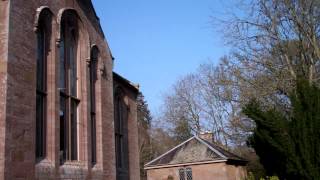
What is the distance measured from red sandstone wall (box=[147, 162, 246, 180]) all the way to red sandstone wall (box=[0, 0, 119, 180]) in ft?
64.7

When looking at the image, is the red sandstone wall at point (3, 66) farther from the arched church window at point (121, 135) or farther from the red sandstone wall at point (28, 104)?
the arched church window at point (121, 135)

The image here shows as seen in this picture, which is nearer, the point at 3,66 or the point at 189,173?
the point at 3,66

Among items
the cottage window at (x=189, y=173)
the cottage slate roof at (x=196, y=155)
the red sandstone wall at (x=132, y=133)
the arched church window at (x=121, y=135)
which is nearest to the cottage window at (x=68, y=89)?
the arched church window at (x=121, y=135)

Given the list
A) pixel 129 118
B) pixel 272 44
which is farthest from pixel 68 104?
pixel 272 44

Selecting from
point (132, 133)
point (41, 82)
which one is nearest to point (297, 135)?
point (41, 82)

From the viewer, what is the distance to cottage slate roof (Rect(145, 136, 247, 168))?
112 ft

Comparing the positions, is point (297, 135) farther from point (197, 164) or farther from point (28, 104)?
point (197, 164)

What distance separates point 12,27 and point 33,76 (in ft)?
4.74

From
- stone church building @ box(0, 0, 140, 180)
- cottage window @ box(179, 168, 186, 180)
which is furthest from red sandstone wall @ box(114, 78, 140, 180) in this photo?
cottage window @ box(179, 168, 186, 180)

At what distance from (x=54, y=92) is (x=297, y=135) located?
7.60 m

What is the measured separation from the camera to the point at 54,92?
41.8ft

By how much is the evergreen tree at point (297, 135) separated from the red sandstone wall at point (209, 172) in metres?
19.2

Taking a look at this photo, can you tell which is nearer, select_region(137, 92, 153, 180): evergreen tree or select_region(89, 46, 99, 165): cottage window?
select_region(89, 46, 99, 165): cottage window

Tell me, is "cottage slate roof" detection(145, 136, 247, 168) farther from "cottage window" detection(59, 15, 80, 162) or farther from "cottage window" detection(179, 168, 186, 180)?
"cottage window" detection(59, 15, 80, 162)
